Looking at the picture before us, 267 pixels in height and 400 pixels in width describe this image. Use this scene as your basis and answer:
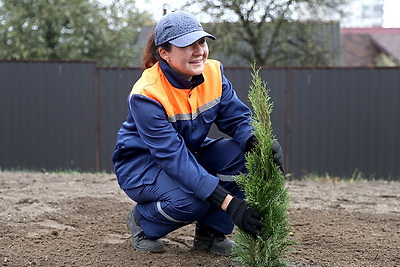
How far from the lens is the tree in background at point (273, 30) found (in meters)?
16.9

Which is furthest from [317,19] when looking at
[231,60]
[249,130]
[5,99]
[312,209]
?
[249,130]

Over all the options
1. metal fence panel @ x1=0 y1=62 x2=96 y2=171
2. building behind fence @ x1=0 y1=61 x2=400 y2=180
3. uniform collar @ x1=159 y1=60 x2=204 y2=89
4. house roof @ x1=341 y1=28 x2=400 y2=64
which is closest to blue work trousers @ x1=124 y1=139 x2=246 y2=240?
uniform collar @ x1=159 y1=60 x2=204 y2=89

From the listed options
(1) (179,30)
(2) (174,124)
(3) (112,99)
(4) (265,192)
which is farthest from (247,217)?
(3) (112,99)

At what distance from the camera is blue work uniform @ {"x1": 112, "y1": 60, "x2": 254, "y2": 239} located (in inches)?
128

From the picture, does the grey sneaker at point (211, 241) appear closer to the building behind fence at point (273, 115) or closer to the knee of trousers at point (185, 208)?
the knee of trousers at point (185, 208)

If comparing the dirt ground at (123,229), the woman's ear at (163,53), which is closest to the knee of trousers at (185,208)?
the dirt ground at (123,229)

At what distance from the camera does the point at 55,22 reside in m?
18.7

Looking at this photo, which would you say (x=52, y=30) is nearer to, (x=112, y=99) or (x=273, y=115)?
(x=112, y=99)

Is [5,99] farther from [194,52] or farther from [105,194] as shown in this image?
[194,52]

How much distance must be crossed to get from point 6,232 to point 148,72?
6.00 feet

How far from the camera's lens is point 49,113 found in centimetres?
1040

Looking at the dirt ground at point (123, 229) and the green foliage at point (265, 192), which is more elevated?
the green foliage at point (265, 192)

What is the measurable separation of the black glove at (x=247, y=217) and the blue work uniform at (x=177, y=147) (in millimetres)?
186

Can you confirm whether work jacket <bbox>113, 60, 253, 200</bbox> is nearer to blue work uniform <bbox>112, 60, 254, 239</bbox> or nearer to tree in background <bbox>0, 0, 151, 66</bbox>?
blue work uniform <bbox>112, 60, 254, 239</bbox>
